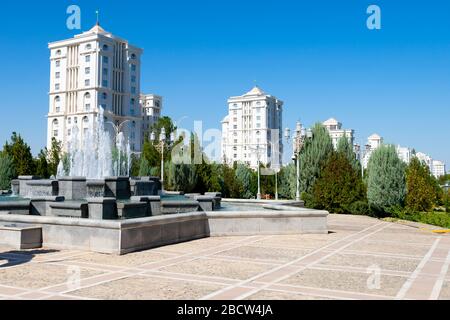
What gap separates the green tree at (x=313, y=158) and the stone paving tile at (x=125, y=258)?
1806 cm

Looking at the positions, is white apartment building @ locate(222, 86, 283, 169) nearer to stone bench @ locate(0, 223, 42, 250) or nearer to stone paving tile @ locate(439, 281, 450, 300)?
stone bench @ locate(0, 223, 42, 250)

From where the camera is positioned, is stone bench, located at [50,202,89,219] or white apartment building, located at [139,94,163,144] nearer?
stone bench, located at [50,202,89,219]

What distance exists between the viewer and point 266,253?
34.1 feet

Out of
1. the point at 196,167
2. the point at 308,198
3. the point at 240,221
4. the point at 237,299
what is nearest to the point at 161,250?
the point at 240,221

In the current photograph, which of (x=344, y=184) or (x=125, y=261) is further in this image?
(x=344, y=184)

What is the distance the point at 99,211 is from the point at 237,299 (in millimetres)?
7246

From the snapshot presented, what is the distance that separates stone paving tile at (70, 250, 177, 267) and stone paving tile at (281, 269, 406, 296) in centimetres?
320

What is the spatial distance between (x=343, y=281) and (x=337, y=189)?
16.9 meters

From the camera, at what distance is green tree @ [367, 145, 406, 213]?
24.2 meters

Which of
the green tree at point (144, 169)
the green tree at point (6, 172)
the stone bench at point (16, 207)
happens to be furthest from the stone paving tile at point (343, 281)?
the green tree at point (6, 172)

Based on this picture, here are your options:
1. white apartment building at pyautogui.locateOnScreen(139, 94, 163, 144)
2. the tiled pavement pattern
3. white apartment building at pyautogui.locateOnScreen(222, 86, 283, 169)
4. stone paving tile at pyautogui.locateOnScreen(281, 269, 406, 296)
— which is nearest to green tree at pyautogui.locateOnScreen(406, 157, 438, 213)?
the tiled pavement pattern
